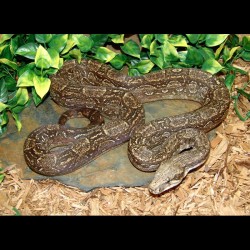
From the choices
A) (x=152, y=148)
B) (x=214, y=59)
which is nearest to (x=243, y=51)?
(x=214, y=59)

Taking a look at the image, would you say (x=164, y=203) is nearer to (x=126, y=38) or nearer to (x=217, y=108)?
(x=217, y=108)

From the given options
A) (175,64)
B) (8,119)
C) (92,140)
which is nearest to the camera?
(92,140)

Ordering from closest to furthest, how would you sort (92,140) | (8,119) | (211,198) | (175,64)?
1. (211,198)
2. (92,140)
3. (8,119)
4. (175,64)

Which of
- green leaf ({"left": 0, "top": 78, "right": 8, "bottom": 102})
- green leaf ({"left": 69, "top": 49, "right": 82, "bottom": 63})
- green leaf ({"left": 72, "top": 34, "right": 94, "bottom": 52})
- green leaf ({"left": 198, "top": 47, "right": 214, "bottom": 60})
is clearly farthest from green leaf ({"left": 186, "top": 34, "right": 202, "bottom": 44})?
green leaf ({"left": 0, "top": 78, "right": 8, "bottom": 102})

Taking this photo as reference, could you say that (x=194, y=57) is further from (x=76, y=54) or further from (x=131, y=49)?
(x=76, y=54)

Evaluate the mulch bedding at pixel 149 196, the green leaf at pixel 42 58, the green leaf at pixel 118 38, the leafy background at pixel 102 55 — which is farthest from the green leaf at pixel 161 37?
the mulch bedding at pixel 149 196

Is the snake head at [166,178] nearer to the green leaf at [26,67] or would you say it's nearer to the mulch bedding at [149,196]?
the mulch bedding at [149,196]

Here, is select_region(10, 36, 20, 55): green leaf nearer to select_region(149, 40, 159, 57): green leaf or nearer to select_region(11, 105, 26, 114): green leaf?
select_region(11, 105, 26, 114): green leaf
